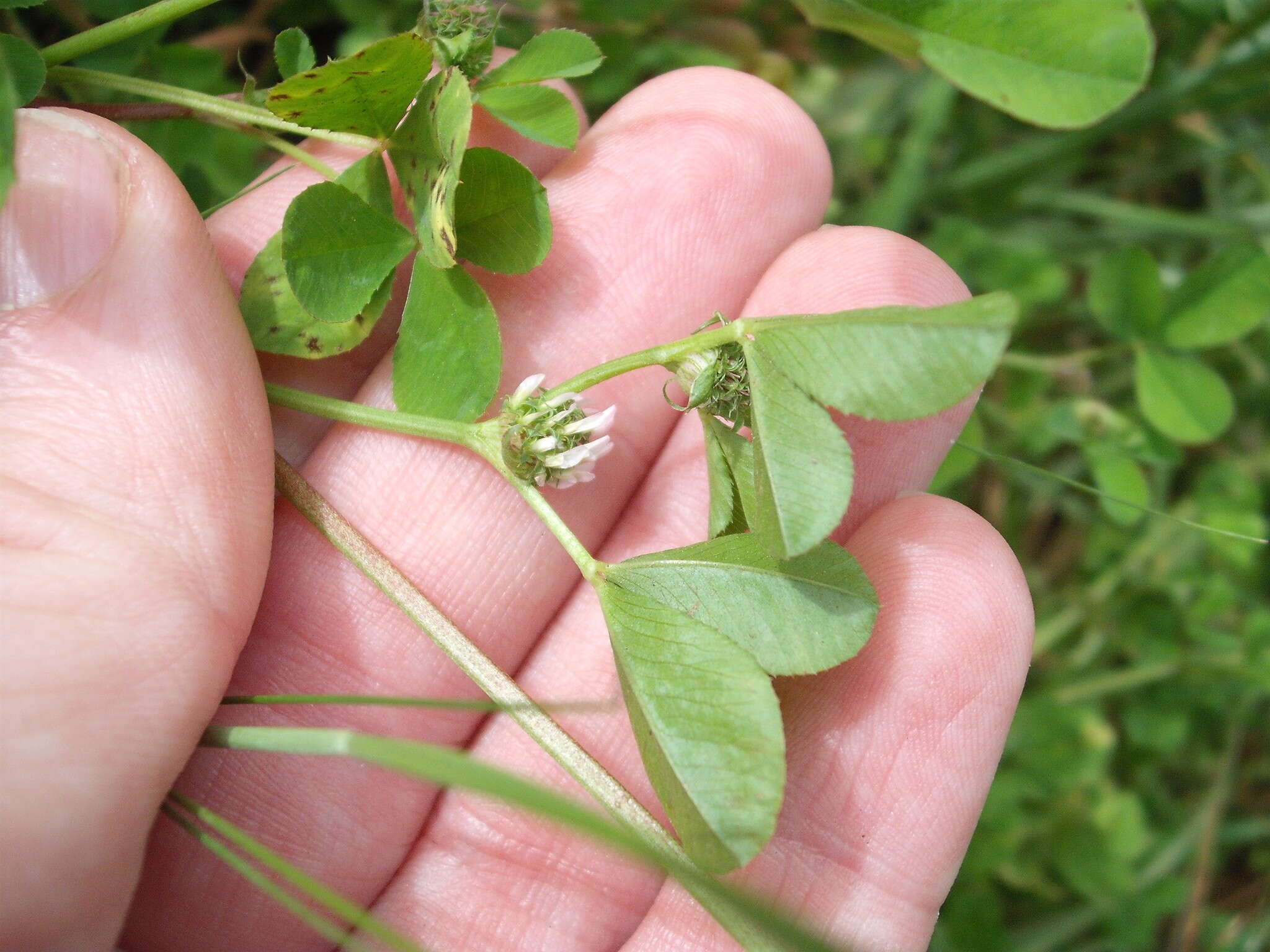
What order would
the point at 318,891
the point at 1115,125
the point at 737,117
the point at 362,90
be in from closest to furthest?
the point at 318,891 → the point at 362,90 → the point at 737,117 → the point at 1115,125

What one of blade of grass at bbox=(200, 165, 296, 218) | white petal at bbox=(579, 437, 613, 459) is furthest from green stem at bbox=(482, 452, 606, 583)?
blade of grass at bbox=(200, 165, 296, 218)

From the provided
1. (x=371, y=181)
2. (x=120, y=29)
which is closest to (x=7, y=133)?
(x=120, y=29)

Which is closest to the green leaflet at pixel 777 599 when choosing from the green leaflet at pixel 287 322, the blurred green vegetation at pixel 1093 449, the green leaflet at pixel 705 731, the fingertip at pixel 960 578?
the green leaflet at pixel 705 731

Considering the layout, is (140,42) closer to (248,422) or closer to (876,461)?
(248,422)

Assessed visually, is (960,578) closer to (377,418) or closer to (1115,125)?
(377,418)

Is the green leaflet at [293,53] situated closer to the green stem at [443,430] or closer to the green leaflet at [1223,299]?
the green stem at [443,430]

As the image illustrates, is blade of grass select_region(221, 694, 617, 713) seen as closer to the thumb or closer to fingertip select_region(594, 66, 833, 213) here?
the thumb

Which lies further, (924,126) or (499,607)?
(924,126)

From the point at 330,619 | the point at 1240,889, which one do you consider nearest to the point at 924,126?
the point at 330,619
